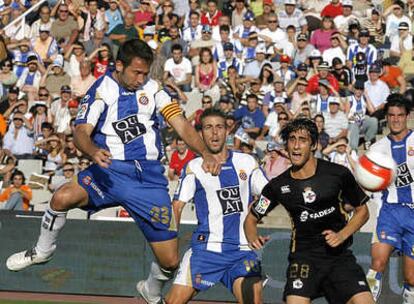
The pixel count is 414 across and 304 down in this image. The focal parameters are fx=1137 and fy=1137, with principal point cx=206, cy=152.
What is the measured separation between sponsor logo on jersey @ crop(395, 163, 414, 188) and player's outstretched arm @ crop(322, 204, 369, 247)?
10.5 feet

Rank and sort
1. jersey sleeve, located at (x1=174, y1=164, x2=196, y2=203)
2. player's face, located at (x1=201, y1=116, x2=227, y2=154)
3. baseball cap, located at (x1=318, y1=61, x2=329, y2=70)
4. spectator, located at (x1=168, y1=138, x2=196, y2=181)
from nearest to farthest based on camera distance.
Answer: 1. player's face, located at (x1=201, y1=116, x2=227, y2=154)
2. jersey sleeve, located at (x1=174, y1=164, x2=196, y2=203)
3. spectator, located at (x1=168, y1=138, x2=196, y2=181)
4. baseball cap, located at (x1=318, y1=61, x2=329, y2=70)

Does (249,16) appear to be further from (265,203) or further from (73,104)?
(265,203)

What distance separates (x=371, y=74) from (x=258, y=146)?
Result: 285 cm

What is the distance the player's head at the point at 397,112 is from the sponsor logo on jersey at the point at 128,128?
3.43 m

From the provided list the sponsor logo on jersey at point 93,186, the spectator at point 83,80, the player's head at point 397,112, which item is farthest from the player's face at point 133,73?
the spectator at point 83,80

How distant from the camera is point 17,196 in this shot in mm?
20781

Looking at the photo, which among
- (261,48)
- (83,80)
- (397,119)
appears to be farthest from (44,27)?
(397,119)

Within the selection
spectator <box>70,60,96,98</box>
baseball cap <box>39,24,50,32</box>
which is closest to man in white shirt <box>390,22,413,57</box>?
spectator <box>70,60,96,98</box>

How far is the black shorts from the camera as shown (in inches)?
428

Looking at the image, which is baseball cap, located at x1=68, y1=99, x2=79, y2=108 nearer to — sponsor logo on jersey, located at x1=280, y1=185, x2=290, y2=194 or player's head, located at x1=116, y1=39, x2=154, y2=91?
player's head, located at x1=116, y1=39, x2=154, y2=91

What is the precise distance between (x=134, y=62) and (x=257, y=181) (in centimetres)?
191

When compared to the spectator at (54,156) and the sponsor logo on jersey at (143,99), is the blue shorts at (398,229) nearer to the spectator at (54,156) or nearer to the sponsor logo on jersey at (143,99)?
the sponsor logo on jersey at (143,99)

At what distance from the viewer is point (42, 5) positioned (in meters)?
26.3

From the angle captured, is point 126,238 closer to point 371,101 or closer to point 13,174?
point 13,174
